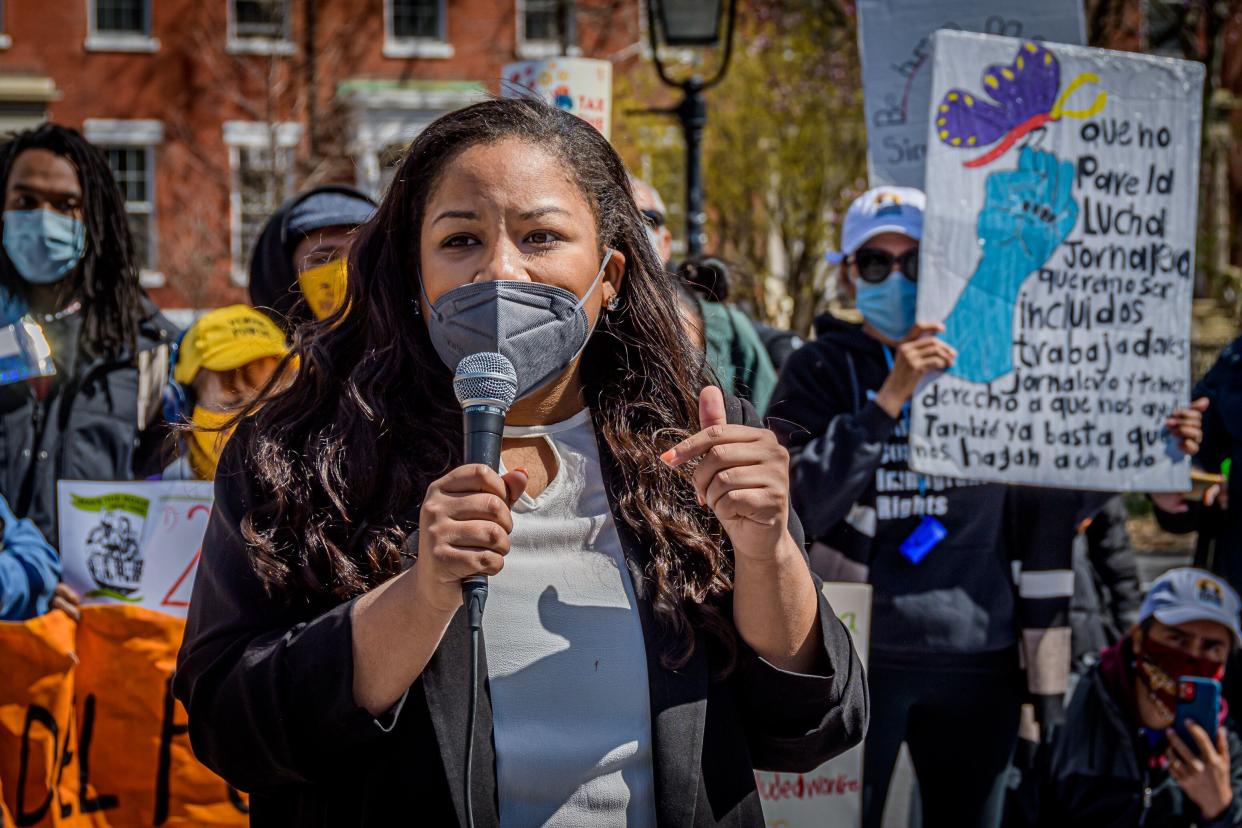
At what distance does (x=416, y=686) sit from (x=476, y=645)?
0.62ft

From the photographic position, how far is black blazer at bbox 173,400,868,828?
171 cm

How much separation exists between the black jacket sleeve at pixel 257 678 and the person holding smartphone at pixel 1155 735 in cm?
318

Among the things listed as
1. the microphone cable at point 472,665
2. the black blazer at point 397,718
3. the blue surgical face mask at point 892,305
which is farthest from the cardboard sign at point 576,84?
the microphone cable at point 472,665

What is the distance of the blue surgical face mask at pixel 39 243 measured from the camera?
3.72 meters

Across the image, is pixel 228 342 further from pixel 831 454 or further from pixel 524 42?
pixel 524 42

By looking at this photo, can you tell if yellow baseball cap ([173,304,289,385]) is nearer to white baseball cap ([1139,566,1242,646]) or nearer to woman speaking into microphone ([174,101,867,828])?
woman speaking into microphone ([174,101,867,828])

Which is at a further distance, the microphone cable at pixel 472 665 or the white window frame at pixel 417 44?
the white window frame at pixel 417 44

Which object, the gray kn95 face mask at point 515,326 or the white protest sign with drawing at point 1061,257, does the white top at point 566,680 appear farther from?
the white protest sign with drawing at point 1061,257

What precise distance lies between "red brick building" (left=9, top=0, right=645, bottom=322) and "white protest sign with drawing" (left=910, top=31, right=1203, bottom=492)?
21.6 m

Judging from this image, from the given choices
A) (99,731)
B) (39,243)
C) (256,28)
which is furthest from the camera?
(256,28)

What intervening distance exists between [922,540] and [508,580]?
2.05 metres

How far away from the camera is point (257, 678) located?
1.72 meters

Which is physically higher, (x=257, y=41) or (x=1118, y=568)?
(x=257, y=41)

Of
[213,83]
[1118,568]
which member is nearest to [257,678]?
[1118,568]
